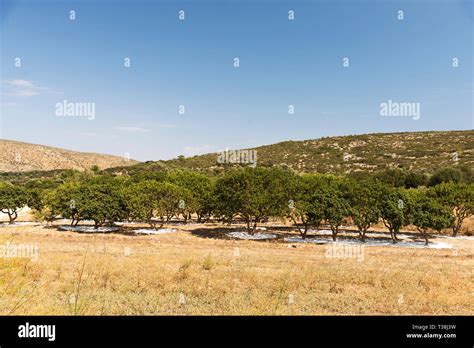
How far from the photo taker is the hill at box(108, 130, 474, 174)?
100812 mm

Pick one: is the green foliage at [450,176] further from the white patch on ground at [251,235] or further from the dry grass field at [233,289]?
the dry grass field at [233,289]

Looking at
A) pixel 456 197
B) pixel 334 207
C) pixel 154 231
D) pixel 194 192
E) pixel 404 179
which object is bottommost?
pixel 154 231

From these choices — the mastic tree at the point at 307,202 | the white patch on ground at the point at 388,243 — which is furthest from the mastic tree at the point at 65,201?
the white patch on ground at the point at 388,243

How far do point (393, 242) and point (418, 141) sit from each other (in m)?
101

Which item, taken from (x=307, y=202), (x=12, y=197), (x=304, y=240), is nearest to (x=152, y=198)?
(x=307, y=202)

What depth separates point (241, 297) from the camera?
44.5 feet

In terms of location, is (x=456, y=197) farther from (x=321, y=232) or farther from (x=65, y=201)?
(x=65, y=201)

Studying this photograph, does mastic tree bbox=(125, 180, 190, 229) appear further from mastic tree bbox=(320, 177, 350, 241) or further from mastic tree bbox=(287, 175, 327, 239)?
mastic tree bbox=(320, 177, 350, 241)

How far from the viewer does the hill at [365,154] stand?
3969 inches

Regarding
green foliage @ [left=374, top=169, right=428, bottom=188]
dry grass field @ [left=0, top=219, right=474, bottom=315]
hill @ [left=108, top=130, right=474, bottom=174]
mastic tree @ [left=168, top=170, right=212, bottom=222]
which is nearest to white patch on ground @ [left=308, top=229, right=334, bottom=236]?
mastic tree @ [left=168, top=170, right=212, bottom=222]

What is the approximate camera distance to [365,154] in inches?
→ 4769

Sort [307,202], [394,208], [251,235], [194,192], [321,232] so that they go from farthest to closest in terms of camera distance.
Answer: [194,192] < [321,232] < [251,235] < [307,202] < [394,208]
